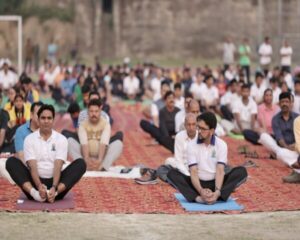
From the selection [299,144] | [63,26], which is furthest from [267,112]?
[63,26]

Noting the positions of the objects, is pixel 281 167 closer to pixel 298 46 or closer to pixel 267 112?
pixel 267 112

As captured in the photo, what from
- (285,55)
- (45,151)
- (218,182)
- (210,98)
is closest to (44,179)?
(45,151)

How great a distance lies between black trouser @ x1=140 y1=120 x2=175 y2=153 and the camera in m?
16.5

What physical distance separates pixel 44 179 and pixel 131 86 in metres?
19.4

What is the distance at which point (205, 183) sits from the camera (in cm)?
1152

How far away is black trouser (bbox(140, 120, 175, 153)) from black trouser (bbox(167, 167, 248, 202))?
468 cm

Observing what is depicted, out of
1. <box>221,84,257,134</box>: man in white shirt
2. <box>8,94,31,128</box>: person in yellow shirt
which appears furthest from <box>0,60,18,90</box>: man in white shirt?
<box>8,94,31,128</box>: person in yellow shirt

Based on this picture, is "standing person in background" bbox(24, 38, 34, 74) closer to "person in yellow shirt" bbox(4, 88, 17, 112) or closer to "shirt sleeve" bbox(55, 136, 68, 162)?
"person in yellow shirt" bbox(4, 88, 17, 112)

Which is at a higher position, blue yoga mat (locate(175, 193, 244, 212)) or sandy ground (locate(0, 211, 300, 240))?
sandy ground (locate(0, 211, 300, 240))

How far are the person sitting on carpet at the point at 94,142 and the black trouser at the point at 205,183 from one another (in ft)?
8.35

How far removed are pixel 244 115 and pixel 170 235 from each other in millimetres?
9421

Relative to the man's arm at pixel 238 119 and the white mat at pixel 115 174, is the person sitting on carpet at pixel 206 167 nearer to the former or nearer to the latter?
the white mat at pixel 115 174

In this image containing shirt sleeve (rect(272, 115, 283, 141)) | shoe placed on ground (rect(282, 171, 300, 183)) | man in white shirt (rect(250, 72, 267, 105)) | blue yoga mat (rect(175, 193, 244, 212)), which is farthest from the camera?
man in white shirt (rect(250, 72, 267, 105))

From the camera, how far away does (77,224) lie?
1038 centimetres
